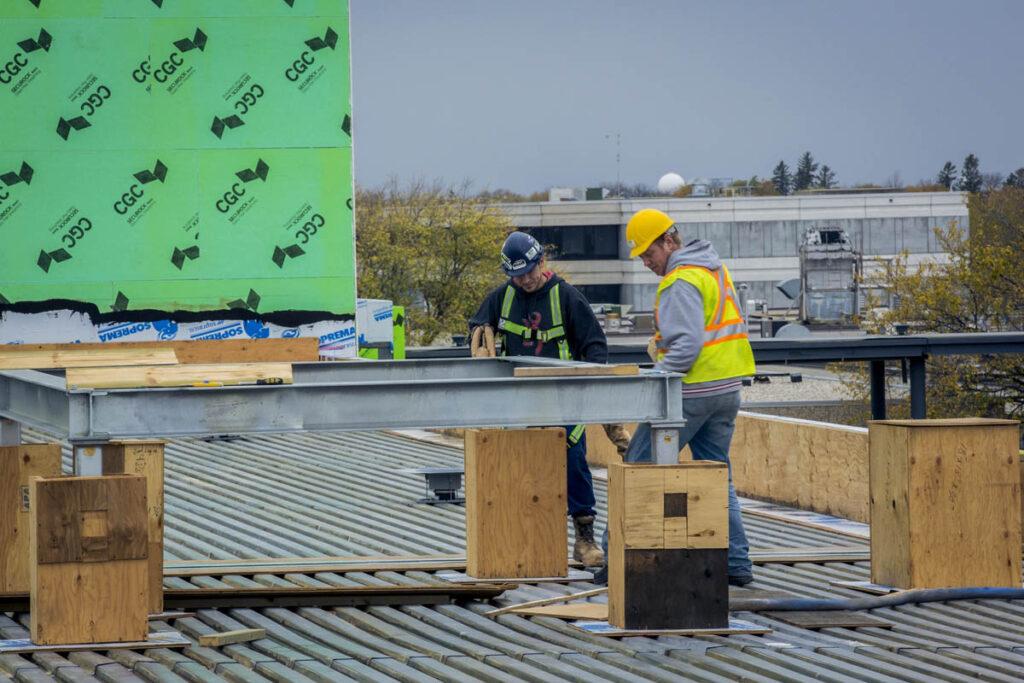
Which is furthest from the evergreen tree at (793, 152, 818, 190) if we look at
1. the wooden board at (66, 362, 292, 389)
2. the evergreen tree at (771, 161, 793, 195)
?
the wooden board at (66, 362, 292, 389)

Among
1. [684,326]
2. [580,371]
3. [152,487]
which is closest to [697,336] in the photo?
[684,326]

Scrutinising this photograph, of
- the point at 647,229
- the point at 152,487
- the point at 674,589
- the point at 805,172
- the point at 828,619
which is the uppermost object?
the point at 805,172

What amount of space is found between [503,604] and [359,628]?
0.91 m

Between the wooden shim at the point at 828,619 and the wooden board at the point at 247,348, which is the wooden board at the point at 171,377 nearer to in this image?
the wooden shim at the point at 828,619

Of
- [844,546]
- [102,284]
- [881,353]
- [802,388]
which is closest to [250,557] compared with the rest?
[844,546]

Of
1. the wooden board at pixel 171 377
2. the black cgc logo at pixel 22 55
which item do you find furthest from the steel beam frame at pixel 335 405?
the black cgc logo at pixel 22 55

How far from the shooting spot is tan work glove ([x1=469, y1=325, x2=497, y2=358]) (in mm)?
8570

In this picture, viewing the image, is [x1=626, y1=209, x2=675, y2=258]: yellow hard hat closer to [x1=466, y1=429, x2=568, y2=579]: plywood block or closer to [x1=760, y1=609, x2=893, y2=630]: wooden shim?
[x1=466, y1=429, x2=568, y2=579]: plywood block

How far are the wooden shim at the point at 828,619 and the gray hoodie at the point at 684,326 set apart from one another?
4.07 feet

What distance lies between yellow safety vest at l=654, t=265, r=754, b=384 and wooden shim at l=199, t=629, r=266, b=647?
2609 mm

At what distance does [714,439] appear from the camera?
780 cm

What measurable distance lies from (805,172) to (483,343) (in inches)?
6929

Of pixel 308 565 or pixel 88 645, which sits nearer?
pixel 88 645

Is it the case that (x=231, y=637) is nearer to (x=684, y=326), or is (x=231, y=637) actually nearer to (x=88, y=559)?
(x=88, y=559)
